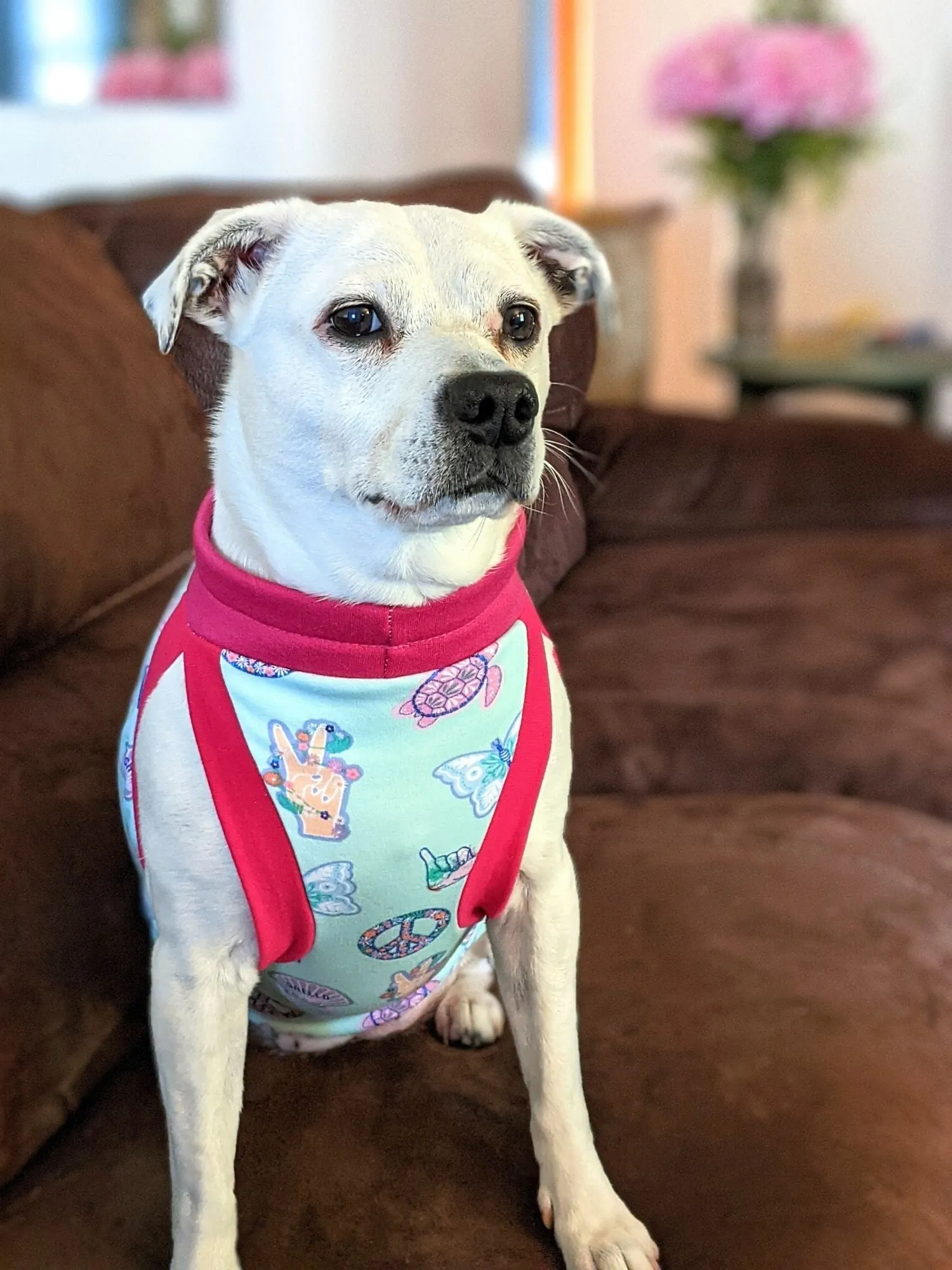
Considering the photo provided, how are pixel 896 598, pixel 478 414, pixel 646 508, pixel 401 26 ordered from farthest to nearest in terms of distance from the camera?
pixel 401 26 → pixel 896 598 → pixel 646 508 → pixel 478 414

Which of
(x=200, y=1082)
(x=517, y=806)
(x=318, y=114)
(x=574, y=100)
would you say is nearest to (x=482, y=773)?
(x=517, y=806)

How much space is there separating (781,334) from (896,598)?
7.27 ft

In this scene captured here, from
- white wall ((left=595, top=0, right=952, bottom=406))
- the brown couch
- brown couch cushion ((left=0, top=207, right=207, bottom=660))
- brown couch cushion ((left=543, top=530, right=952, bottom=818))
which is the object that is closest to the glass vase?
white wall ((left=595, top=0, right=952, bottom=406))

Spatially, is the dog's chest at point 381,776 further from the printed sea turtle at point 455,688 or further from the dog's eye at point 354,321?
the dog's eye at point 354,321

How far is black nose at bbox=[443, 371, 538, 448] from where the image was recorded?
0.78 metres

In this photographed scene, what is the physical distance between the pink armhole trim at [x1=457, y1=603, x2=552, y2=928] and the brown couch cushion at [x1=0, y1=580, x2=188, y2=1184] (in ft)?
1.01

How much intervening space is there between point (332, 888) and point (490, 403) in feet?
1.09

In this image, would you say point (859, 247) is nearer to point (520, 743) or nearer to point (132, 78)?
point (132, 78)

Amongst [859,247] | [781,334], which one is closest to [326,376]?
[781,334]

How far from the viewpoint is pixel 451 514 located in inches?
32.1

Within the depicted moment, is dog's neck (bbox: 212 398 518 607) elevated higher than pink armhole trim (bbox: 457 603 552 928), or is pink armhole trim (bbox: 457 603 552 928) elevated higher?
dog's neck (bbox: 212 398 518 607)

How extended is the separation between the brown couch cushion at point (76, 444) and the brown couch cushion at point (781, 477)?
0.50m

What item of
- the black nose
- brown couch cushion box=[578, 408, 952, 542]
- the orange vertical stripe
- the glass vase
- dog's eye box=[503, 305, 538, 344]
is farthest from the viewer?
the orange vertical stripe

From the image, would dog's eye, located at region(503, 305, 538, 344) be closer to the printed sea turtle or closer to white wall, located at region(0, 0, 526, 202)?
the printed sea turtle
